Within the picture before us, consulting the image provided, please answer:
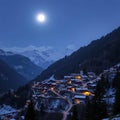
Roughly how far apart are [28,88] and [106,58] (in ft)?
154

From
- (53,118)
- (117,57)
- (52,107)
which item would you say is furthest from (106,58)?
(53,118)

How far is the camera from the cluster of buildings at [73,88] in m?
99.9

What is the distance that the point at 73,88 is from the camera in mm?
113312

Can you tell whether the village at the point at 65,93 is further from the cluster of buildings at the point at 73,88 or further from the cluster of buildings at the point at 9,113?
the cluster of buildings at the point at 9,113

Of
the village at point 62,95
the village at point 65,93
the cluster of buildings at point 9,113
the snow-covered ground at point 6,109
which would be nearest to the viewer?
the village at point 62,95

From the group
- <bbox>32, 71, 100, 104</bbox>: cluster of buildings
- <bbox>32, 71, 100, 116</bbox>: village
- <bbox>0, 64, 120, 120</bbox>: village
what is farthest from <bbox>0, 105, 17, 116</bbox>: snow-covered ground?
<bbox>32, 71, 100, 104</bbox>: cluster of buildings

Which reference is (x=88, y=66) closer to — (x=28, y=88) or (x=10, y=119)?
(x=28, y=88)

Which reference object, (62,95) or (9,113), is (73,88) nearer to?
(62,95)

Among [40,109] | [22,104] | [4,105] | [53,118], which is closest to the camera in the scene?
[53,118]

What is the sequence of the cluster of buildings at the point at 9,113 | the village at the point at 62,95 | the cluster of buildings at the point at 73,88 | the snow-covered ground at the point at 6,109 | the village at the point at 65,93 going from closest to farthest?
1. the village at the point at 62,95
2. the village at the point at 65,93
3. the cluster of buildings at the point at 9,113
4. the cluster of buildings at the point at 73,88
5. the snow-covered ground at the point at 6,109

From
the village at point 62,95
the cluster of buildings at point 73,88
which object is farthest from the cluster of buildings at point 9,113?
the cluster of buildings at point 73,88

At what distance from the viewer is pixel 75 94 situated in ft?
342

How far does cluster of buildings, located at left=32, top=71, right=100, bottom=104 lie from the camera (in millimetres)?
99950

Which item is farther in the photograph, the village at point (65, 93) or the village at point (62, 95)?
the village at point (65, 93)
